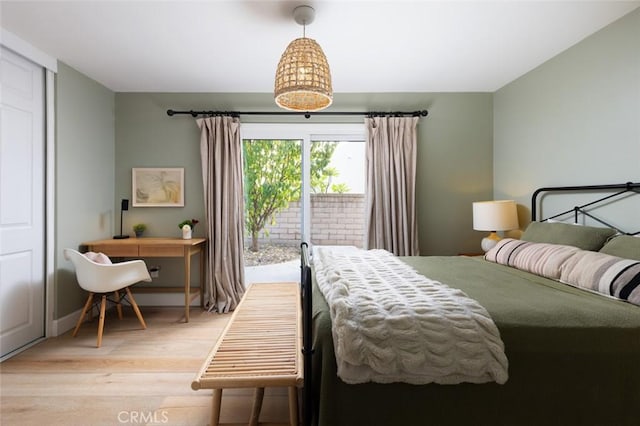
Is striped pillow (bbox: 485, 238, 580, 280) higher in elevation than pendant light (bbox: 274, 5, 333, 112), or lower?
lower

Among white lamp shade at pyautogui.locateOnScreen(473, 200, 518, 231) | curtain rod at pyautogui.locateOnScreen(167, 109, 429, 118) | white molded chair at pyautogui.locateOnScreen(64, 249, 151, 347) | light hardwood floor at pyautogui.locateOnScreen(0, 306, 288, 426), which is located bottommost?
light hardwood floor at pyautogui.locateOnScreen(0, 306, 288, 426)

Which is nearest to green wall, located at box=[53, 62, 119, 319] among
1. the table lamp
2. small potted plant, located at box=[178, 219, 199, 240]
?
small potted plant, located at box=[178, 219, 199, 240]

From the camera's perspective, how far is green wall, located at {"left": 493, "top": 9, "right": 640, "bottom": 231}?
7.29 ft

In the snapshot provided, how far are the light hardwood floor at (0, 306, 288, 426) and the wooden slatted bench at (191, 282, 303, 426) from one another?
0.96 ft

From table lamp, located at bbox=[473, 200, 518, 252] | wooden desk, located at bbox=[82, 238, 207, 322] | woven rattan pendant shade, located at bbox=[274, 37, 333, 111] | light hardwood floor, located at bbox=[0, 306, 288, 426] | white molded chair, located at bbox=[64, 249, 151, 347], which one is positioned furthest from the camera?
wooden desk, located at bbox=[82, 238, 207, 322]

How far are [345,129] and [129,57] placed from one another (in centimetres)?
223

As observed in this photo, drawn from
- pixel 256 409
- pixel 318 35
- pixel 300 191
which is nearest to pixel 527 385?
pixel 256 409

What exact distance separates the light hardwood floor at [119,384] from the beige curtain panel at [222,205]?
0.67m

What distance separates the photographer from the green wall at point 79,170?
2973 millimetres

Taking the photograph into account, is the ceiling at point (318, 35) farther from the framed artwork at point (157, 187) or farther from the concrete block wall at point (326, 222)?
the concrete block wall at point (326, 222)

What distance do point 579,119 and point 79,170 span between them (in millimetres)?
4507

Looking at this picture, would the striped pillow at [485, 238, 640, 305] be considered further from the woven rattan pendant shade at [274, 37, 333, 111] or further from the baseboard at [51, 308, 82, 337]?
the baseboard at [51, 308, 82, 337]

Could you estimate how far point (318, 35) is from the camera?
250cm

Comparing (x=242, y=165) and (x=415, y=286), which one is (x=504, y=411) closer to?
(x=415, y=286)
